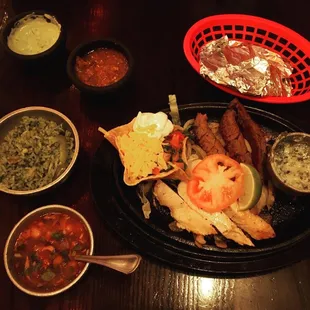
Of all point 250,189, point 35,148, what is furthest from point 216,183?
point 35,148

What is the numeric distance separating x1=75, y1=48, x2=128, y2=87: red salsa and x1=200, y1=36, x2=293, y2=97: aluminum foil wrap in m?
0.48

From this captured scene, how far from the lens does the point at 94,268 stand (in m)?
1.83

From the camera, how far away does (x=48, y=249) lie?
1.78 meters

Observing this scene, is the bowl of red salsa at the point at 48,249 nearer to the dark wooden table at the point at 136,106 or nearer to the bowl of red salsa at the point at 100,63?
the dark wooden table at the point at 136,106

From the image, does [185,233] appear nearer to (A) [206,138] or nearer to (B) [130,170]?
(B) [130,170]

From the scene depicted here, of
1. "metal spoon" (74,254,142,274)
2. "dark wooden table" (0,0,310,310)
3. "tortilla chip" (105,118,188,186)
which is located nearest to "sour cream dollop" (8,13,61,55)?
"dark wooden table" (0,0,310,310)

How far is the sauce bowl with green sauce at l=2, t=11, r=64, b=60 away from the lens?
2289 mm

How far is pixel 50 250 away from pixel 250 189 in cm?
99

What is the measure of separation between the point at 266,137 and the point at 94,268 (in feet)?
3.77

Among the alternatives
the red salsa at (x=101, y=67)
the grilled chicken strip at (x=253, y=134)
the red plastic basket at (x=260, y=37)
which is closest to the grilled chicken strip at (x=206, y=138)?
the grilled chicken strip at (x=253, y=134)

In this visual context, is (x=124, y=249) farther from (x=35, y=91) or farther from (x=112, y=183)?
(x=35, y=91)

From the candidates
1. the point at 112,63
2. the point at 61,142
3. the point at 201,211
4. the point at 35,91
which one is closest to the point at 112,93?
the point at 112,63

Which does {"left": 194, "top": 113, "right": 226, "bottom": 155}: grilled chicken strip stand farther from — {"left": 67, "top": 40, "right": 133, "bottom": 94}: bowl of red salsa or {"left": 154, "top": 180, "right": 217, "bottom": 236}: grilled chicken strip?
{"left": 67, "top": 40, "right": 133, "bottom": 94}: bowl of red salsa

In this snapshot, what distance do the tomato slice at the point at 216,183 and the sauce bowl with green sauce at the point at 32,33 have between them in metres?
1.14
